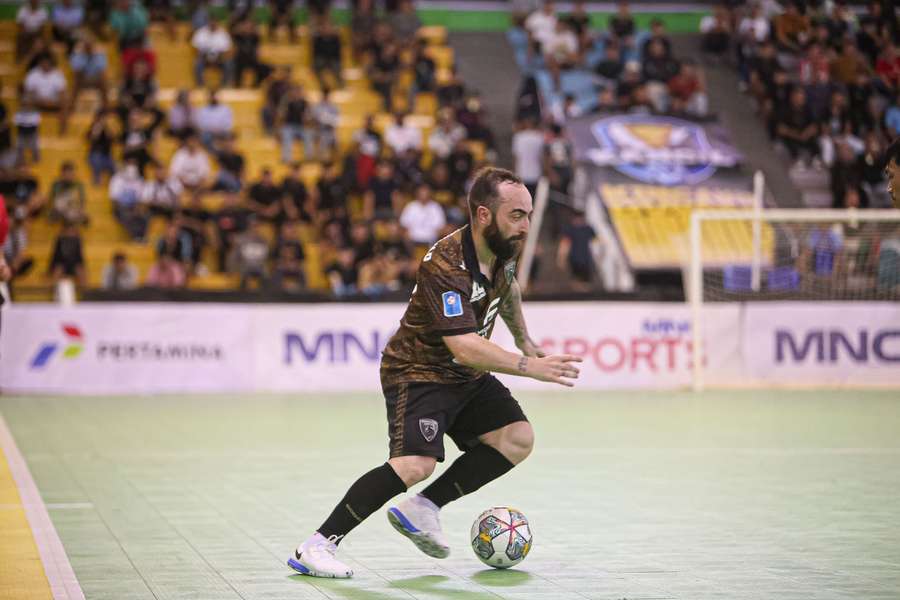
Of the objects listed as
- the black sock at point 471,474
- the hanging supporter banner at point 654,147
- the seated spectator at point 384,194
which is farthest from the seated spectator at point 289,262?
the black sock at point 471,474

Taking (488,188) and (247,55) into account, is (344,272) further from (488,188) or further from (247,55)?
(488,188)

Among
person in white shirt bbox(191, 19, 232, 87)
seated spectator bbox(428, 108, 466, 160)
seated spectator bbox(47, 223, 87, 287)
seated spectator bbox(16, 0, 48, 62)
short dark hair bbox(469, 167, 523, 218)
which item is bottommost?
seated spectator bbox(47, 223, 87, 287)

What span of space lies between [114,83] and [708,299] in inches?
489

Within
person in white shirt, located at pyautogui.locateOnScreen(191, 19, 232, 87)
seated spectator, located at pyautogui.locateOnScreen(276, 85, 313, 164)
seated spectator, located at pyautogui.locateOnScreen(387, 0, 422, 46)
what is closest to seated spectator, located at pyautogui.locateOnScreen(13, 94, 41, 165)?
person in white shirt, located at pyautogui.locateOnScreen(191, 19, 232, 87)

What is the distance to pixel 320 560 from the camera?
6820mm

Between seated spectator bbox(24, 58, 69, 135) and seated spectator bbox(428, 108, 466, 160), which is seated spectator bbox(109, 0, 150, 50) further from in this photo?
seated spectator bbox(428, 108, 466, 160)

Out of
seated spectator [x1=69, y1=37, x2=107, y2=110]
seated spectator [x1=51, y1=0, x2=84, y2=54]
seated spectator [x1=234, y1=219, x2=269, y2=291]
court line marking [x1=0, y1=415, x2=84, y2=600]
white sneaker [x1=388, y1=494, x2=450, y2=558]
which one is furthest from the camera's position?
seated spectator [x1=51, y1=0, x2=84, y2=54]

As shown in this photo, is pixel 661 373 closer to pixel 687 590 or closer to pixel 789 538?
pixel 789 538

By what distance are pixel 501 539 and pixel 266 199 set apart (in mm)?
16946

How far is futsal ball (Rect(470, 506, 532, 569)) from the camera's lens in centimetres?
705

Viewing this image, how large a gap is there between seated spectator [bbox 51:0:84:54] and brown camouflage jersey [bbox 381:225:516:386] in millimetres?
20877

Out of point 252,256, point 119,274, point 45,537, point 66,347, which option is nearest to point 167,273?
point 119,274

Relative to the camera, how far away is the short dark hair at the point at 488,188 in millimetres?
6719

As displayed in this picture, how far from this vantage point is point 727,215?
19.8m
